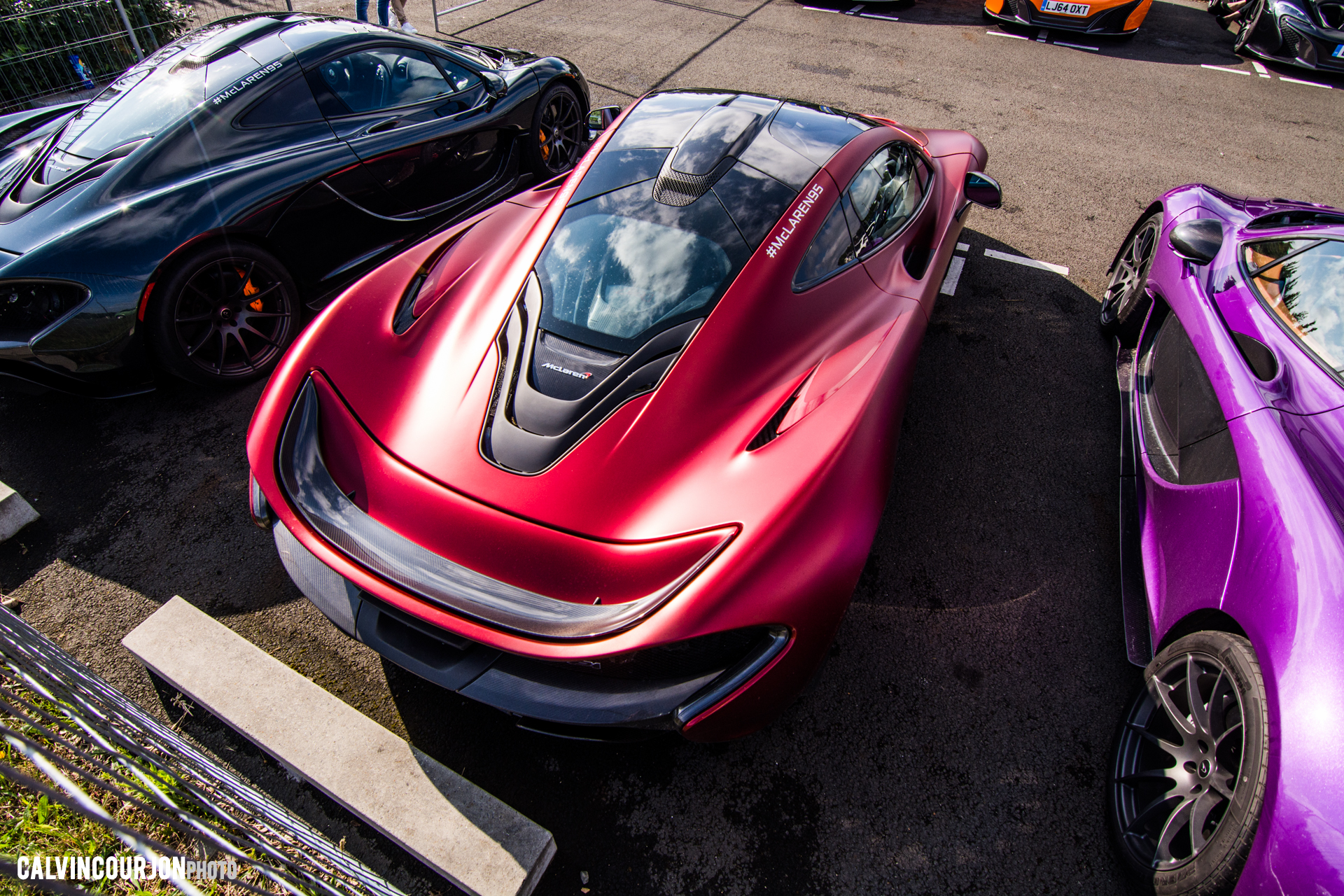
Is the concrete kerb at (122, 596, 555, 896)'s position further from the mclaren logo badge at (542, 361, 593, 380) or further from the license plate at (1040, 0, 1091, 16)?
the license plate at (1040, 0, 1091, 16)

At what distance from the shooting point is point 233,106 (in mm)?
3445

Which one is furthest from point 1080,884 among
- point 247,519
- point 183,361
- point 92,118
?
point 92,118

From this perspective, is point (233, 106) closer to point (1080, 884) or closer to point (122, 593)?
point (122, 593)

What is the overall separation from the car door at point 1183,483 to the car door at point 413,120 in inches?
153

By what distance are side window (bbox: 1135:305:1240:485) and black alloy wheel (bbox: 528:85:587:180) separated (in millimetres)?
3619

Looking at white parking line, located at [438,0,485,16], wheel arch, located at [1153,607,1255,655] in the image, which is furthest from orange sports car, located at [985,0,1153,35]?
wheel arch, located at [1153,607,1255,655]

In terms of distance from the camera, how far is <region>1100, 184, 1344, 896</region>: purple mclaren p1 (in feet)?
5.27

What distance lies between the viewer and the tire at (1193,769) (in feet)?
5.56

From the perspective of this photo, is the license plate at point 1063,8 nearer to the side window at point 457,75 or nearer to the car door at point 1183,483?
the car door at point 1183,483

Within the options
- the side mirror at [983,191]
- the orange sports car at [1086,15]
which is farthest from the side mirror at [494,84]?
the orange sports car at [1086,15]

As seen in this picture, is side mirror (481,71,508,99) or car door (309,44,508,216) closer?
car door (309,44,508,216)

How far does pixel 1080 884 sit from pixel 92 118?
5362 millimetres

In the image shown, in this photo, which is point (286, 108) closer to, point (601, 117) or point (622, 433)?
point (601, 117)

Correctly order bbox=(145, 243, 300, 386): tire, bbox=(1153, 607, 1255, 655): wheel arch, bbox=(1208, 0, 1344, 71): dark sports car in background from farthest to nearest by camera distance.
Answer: bbox=(1208, 0, 1344, 71): dark sports car in background → bbox=(145, 243, 300, 386): tire → bbox=(1153, 607, 1255, 655): wheel arch
